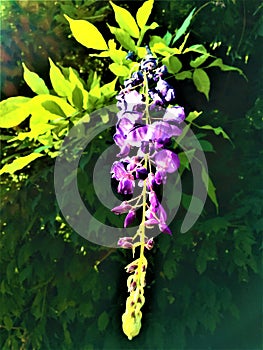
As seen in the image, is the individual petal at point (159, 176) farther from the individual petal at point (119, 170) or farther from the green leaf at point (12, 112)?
the green leaf at point (12, 112)

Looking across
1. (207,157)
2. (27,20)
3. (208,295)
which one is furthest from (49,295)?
(27,20)

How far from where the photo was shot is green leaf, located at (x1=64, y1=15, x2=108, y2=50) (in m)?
1.00

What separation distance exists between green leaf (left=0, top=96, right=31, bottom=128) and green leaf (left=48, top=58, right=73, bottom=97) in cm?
8

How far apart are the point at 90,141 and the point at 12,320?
773 millimetres

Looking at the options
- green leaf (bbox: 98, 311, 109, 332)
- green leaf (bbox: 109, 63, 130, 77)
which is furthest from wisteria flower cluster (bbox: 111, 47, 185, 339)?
green leaf (bbox: 98, 311, 109, 332)

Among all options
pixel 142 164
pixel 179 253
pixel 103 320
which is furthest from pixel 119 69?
pixel 103 320

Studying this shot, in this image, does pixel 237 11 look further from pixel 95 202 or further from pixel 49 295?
pixel 49 295

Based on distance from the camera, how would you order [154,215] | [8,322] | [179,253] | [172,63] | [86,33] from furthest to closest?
[8,322] → [179,253] → [172,63] → [86,33] → [154,215]

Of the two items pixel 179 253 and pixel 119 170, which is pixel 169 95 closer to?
pixel 119 170

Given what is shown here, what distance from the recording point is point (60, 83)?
3.47ft

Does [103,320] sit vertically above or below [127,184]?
below

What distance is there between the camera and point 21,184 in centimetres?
159

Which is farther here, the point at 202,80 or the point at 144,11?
the point at 202,80

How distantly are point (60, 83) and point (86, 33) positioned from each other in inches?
4.7
